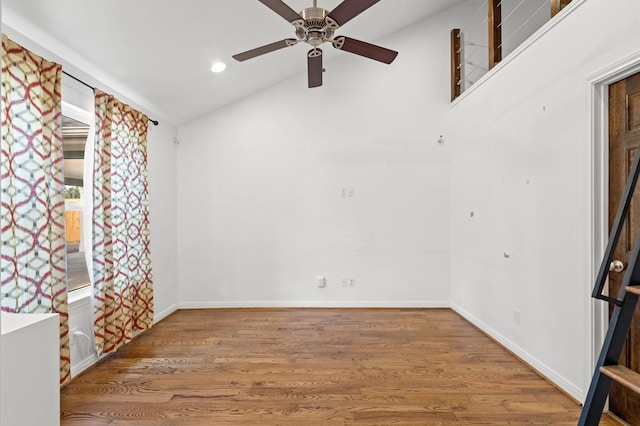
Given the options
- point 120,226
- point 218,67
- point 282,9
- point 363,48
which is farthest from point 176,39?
point 120,226

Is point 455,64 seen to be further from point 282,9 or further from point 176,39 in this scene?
point 176,39

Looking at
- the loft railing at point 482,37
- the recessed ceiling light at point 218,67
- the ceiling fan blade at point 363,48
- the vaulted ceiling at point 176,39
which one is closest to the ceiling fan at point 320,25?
the ceiling fan blade at point 363,48

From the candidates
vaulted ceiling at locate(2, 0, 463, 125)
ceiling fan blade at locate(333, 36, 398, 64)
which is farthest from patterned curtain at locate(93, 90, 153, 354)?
ceiling fan blade at locate(333, 36, 398, 64)

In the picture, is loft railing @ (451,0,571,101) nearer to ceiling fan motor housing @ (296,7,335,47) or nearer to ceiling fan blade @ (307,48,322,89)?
ceiling fan blade @ (307,48,322,89)

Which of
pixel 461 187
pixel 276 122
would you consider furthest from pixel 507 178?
pixel 276 122

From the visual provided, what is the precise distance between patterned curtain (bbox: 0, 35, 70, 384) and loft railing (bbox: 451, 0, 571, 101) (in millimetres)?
4023

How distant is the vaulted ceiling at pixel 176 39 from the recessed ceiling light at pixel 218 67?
0.05 meters

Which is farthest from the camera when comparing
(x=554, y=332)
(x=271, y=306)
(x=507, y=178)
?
(x=271, y=306)

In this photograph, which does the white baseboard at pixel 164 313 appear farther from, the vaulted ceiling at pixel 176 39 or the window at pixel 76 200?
the vaulted ceiling at pixel 176 39

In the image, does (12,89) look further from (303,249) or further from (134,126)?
(303,249)

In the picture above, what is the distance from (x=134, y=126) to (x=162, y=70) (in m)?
0.59

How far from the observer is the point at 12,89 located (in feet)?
6.74

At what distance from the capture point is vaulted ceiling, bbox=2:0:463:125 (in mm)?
2256

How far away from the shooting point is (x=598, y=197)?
7.06ft
